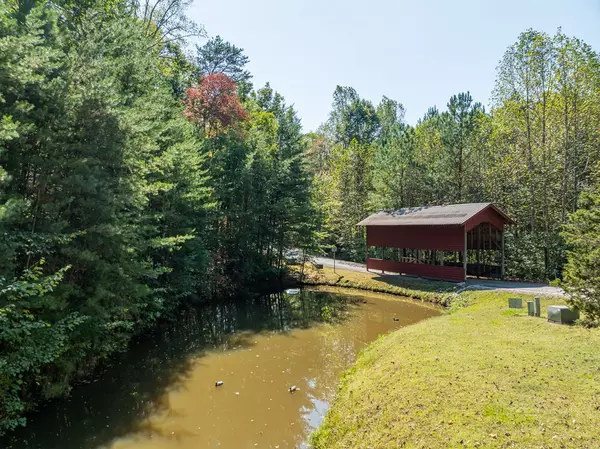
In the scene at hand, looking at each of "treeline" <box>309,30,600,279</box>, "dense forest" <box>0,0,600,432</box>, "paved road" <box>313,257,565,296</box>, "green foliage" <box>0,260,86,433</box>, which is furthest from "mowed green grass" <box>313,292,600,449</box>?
"treeline" <box>309,30,600,279</box>

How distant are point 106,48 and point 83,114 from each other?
15.4 ft

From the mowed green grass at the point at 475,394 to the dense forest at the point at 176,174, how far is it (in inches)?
106

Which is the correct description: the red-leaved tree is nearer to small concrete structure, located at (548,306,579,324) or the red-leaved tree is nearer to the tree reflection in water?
the tree reflection in water

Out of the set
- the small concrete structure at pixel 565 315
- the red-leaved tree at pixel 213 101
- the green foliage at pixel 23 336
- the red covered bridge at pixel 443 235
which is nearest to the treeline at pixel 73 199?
the green foliage at pixel 23 336

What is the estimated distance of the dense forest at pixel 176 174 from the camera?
25.5ft

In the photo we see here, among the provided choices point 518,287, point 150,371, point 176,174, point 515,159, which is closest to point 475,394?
point 150,371

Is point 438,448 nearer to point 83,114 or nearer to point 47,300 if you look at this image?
point 47,300

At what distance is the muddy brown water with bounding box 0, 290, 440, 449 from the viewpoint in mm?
7168

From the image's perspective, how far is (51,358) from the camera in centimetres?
718

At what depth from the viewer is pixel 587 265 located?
9148 mm

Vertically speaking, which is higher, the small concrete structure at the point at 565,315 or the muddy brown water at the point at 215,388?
the small concrete structure at the point at 565,315

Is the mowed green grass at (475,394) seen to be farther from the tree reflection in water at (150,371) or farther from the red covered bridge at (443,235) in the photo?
the red covered bridge at (443,235)

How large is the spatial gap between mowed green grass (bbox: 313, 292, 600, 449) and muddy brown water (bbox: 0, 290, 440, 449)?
3.92 ft

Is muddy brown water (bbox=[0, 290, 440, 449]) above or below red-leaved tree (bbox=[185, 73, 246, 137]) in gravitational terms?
below
